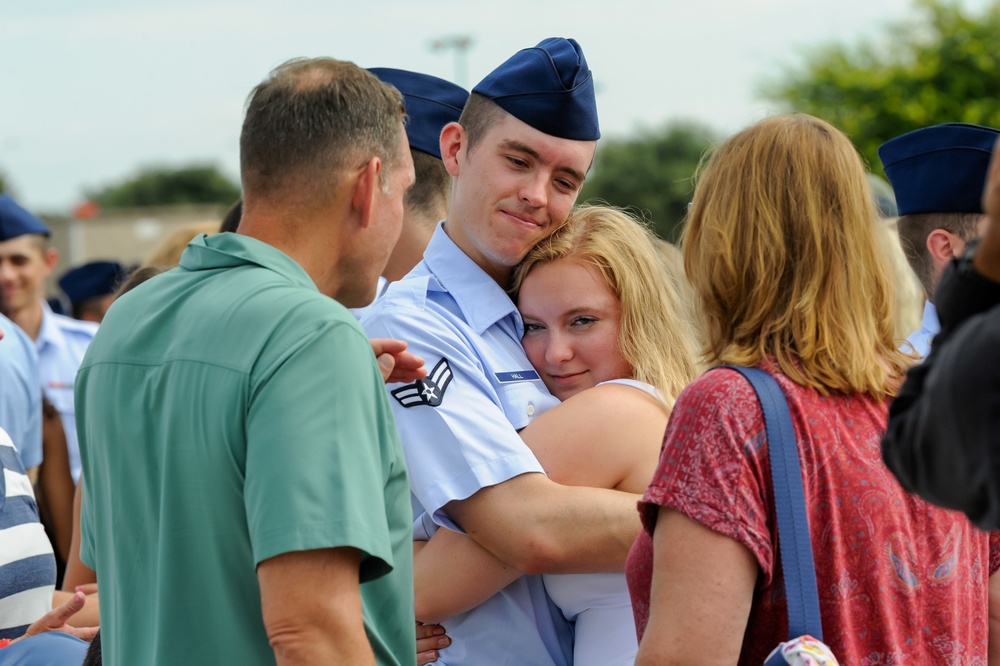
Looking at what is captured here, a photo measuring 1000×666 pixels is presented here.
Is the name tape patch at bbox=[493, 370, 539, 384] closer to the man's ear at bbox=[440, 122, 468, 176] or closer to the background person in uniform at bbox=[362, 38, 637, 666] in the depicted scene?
the background person in uniform at bbox=[362, 38, 637, 666]

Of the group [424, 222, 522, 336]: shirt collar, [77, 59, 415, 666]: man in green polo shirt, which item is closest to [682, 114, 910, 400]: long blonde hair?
[77, 59, 415, 666]: man in green polo shirt

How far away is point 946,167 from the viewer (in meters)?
3.63

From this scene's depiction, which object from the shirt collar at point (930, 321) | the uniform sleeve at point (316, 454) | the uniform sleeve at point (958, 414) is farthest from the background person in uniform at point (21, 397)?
the uniform sleeve at point (958, 414)

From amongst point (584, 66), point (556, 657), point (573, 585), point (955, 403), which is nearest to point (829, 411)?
point (955, 403)

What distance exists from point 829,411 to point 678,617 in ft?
1.47

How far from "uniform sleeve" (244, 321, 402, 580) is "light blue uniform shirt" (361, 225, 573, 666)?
1.85ft

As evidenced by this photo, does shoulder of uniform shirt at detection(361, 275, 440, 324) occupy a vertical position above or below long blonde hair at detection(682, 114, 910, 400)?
below

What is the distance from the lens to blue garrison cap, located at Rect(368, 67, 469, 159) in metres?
3.53

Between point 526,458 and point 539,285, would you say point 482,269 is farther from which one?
point 526,458

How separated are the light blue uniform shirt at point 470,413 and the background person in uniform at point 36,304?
390 centimetres

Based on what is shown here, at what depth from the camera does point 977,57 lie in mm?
20688

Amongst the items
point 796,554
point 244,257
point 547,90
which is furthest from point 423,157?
point 796,554

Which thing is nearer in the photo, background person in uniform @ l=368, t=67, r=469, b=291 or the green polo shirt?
the green polo shirt

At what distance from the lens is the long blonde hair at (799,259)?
6.36ft
